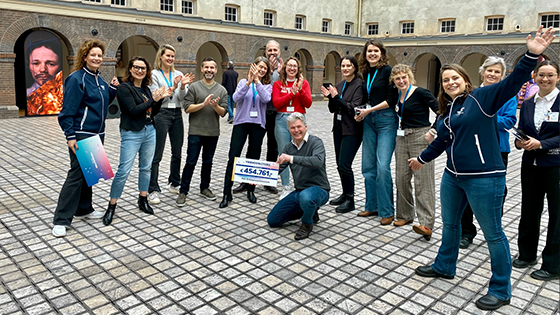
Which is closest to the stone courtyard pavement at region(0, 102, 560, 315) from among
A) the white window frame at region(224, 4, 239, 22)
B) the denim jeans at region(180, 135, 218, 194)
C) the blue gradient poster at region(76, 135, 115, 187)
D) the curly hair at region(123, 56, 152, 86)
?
the denim jeans at region(180, 135, 218, 194)

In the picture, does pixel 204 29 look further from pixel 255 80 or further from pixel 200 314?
pixel 200 314

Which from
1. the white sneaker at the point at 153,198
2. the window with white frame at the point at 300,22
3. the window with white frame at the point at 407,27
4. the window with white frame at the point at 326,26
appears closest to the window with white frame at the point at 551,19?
the window with white frame at the point at 407,27

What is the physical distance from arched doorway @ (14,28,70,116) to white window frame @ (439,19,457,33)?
2393 centimetres

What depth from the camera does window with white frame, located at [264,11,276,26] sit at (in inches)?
1086

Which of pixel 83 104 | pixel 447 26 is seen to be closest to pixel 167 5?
pixel 447 26

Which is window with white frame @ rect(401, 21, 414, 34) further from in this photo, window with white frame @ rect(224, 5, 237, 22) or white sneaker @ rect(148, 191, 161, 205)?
white sneaker @ rect(148, 191, 161, 205)

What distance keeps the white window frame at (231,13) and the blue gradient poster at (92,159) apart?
21352 mm

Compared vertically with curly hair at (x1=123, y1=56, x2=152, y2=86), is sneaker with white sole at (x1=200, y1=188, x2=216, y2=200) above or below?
below

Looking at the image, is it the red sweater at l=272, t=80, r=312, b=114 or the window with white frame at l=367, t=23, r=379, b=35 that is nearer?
the red sweater at l=272, t=80, r=312, b=114

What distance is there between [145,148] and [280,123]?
6.69 ft

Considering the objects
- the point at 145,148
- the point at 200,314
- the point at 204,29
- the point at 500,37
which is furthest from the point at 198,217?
the point at 500,37

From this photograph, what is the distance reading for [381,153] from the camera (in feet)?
19.3

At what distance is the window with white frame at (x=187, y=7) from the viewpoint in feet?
77.7

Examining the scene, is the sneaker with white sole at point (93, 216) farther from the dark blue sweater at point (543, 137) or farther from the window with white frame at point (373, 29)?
the window with white frame at point (373, 29)
